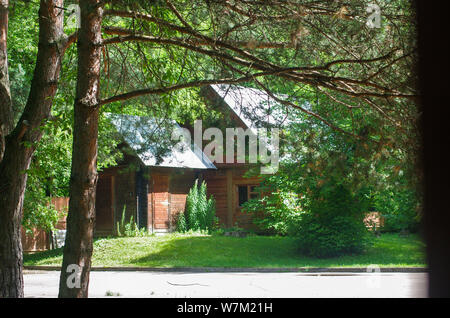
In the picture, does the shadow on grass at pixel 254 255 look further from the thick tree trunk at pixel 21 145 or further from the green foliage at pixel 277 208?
the thick tree trunk at pixel 21 145

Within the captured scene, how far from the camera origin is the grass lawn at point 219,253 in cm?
1834

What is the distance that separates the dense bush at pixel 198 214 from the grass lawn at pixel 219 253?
→ 236cm

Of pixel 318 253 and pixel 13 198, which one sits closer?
pixel 13 198

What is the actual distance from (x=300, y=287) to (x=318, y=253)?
23.5 ft

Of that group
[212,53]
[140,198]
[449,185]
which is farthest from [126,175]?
[449,185]

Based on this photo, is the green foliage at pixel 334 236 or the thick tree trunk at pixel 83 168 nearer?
the thick tree trunk at pixel 83 168

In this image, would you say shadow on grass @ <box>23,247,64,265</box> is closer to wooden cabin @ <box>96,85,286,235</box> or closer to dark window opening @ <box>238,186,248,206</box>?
wooden cabin @ <box>96,85,286,235</box>

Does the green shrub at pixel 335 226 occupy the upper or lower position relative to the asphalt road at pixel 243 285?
upper

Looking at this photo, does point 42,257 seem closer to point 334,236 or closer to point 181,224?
point 181,224

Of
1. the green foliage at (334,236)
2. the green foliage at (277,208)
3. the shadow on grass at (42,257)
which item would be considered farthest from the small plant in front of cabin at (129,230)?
the green foliage at (334,236)

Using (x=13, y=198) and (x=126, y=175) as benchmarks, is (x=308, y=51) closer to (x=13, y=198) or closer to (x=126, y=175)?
(x=13, y=198)

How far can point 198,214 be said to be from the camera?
88.0ft

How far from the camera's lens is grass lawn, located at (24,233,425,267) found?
18.3 meters

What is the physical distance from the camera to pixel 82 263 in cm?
674
